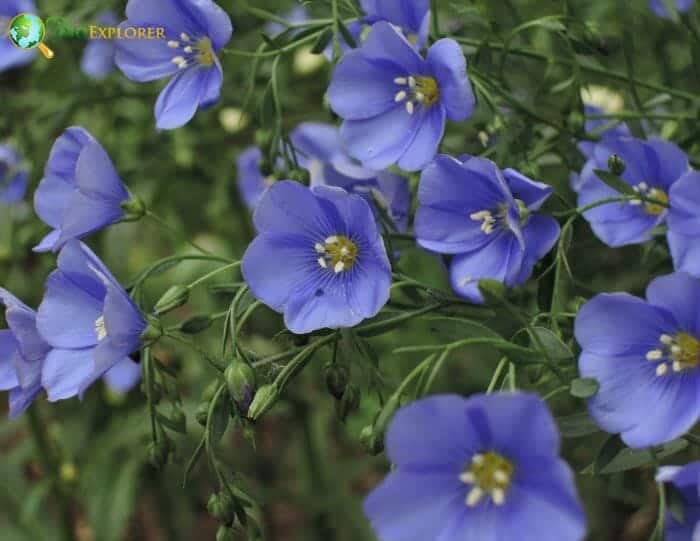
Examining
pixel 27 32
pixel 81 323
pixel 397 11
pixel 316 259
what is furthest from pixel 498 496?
pixel 27 32

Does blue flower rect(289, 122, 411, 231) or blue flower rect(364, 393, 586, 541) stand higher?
blue flower rect(364, 393, 586, 541)

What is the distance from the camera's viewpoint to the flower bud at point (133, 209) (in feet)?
3.96

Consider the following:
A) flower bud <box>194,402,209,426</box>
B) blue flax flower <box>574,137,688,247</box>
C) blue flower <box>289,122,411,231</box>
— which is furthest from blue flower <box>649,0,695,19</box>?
flower bud <box>194,402,209,426</box>

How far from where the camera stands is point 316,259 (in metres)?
1.12

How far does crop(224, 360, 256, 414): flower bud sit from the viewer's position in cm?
100

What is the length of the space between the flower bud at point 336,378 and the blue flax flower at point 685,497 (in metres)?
0.29

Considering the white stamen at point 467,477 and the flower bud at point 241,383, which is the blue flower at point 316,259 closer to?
the flower bud at point 241,383

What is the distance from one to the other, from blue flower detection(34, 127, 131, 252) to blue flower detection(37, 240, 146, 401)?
0.05m

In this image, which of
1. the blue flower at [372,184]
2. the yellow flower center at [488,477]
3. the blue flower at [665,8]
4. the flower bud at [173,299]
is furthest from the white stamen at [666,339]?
the blue flower at [665,8]

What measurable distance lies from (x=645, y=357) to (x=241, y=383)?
0.35 m

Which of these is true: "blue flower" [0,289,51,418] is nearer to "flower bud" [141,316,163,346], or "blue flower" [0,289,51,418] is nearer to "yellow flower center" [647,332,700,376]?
"flower bud" [141,316,163,346]

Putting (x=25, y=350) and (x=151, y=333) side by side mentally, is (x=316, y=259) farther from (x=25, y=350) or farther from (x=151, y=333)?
(x=25, y=350)

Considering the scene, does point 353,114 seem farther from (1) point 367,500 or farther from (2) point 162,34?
(1) point 367,500

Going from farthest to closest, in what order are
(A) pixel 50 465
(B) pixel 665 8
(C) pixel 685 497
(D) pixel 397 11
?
(A) pixel 50 465
(B) pixel 665 8
(D) pixel 397 11
(C) pixel 685 497
